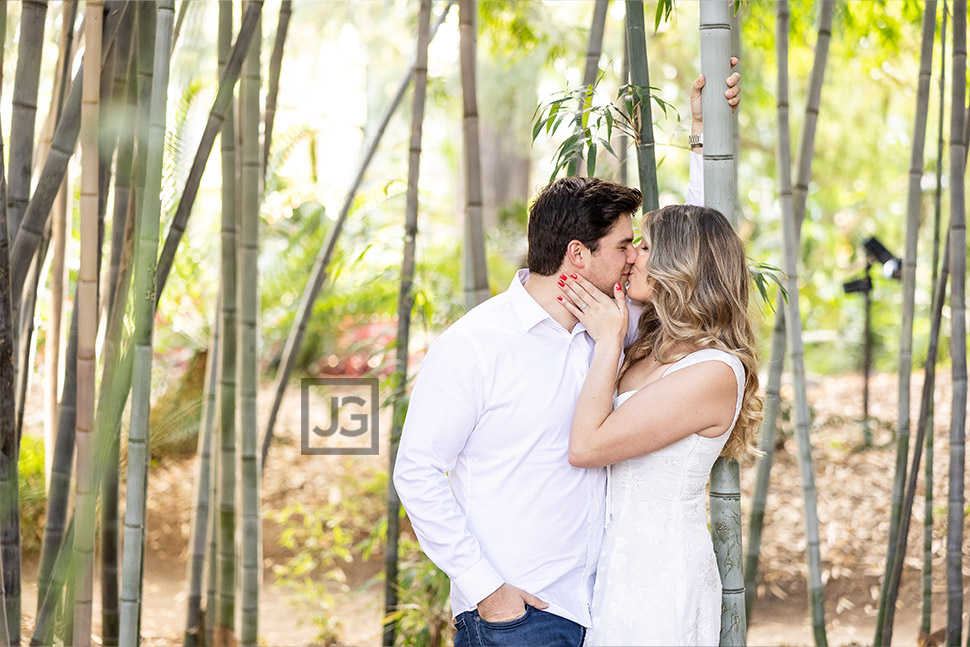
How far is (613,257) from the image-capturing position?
1.38 m

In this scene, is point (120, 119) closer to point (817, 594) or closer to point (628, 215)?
point (628, 215)

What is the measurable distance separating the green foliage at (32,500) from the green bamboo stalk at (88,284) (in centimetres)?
240

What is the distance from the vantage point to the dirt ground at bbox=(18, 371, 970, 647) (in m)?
3.23

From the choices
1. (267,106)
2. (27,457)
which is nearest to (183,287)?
(27,457)

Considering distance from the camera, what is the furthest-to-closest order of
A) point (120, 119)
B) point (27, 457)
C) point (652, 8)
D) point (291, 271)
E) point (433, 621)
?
point (291, 271) < point (652, 8) < point (27, 457) < point (433, 621) < point (120, 119)

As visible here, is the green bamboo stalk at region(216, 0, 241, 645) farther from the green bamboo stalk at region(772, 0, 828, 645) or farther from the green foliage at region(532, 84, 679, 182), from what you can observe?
the green bamboo stalk at region(772, 0, 828, 645)

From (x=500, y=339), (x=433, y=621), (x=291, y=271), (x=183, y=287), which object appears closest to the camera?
(x=500, y=339)

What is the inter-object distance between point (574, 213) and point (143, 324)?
77 centimetres

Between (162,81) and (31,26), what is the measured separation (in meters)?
0.28

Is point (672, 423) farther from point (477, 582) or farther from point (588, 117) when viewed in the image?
point (588, 117)

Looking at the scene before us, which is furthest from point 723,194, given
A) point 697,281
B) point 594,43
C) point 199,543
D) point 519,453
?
point 199,543

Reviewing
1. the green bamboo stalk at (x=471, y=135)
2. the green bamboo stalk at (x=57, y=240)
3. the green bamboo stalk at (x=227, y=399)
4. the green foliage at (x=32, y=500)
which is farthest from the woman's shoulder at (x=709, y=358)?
the green foliage at (x=32, y=500)

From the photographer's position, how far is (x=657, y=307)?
1.31 m

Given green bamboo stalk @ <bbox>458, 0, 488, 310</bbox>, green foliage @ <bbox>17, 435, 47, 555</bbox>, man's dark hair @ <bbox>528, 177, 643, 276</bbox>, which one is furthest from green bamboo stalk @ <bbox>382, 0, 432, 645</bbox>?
green foliage @ <bbox>17, 435, 47, 555</bbox>
